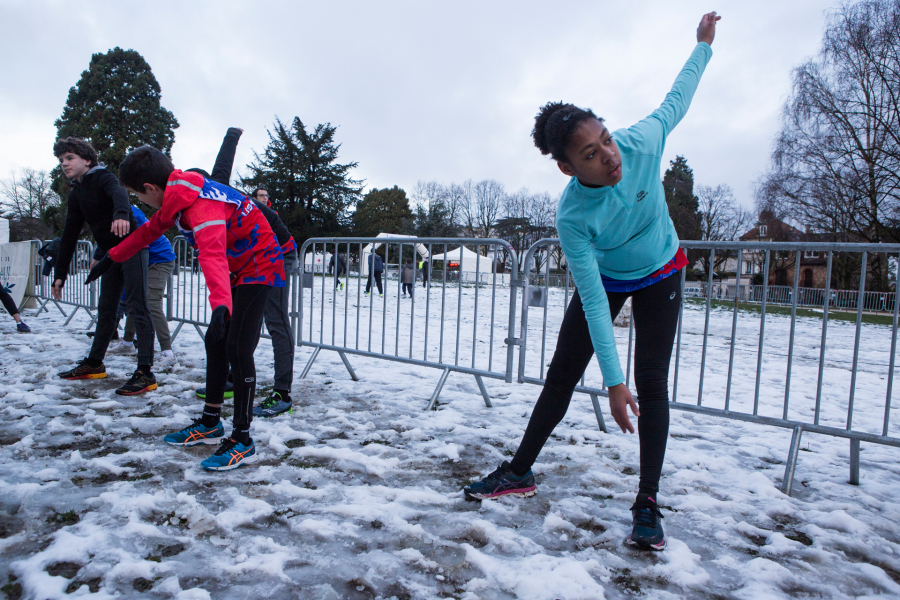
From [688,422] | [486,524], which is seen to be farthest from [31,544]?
[688,422]

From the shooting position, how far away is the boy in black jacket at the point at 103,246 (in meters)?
4.21

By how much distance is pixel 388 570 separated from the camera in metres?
1.82

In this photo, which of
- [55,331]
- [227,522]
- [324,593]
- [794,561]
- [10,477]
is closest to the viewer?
[324,593]

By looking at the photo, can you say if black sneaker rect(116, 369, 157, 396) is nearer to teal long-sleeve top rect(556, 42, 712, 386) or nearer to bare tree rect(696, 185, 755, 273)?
teal long-sleeve top rect(556, 42, 712, 386)

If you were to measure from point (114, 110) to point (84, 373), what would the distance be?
117 ft

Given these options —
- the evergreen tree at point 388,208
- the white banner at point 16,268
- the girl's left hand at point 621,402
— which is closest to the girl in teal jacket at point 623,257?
the girl's left hand at point 621,402

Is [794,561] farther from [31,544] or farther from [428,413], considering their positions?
[31,544]

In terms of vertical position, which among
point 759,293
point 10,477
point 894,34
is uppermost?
point 894,34

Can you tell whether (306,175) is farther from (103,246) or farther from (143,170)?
(143,170)

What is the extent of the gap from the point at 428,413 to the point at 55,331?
630 centimetres

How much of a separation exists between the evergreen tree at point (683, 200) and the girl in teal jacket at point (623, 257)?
50.3 m

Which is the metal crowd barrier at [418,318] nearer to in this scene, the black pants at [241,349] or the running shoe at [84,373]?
the black pants at [241,349]

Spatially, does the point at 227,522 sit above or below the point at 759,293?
below

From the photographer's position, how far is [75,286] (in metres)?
8.19
